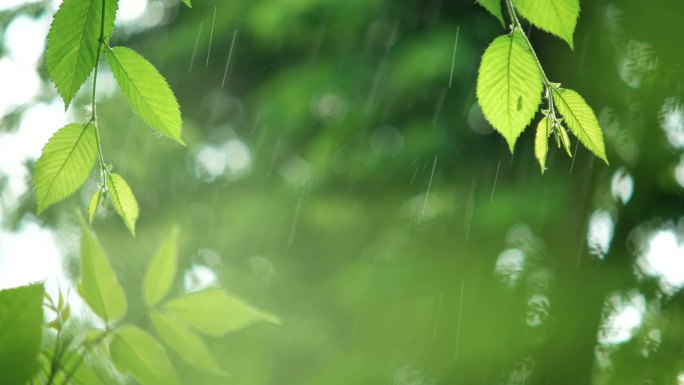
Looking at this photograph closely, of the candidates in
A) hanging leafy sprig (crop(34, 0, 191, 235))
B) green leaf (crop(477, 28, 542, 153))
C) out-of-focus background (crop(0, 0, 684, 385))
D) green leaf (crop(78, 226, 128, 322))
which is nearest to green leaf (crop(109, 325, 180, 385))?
green leaf (crop(78, 226, 128, 322))

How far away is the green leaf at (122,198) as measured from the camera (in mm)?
420

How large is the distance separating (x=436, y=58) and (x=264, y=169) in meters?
1.07

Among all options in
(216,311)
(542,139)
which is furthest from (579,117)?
(216,311)

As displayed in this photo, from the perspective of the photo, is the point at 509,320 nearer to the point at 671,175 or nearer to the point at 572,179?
the point at 572,179

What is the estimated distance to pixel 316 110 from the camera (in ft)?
8.03

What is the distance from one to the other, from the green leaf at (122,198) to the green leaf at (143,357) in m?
0.11

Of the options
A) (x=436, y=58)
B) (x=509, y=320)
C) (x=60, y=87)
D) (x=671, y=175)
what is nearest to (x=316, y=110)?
(x=436, y=58)

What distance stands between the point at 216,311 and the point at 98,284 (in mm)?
62

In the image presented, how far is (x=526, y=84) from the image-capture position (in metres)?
0.42

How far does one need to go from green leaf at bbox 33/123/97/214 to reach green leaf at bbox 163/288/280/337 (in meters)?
0.12

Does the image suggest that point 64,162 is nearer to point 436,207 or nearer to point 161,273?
point 161,273

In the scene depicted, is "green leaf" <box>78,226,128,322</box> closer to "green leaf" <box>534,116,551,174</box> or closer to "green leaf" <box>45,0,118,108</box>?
"green leaf" <box>45,0,118,108</box>

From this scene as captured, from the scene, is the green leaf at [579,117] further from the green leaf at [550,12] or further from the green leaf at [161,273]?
the green leaf at [161,273]

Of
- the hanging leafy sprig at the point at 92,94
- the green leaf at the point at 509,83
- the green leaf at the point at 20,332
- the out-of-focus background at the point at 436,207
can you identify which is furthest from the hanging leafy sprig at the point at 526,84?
the out-of-focus background at the point at 436,207
